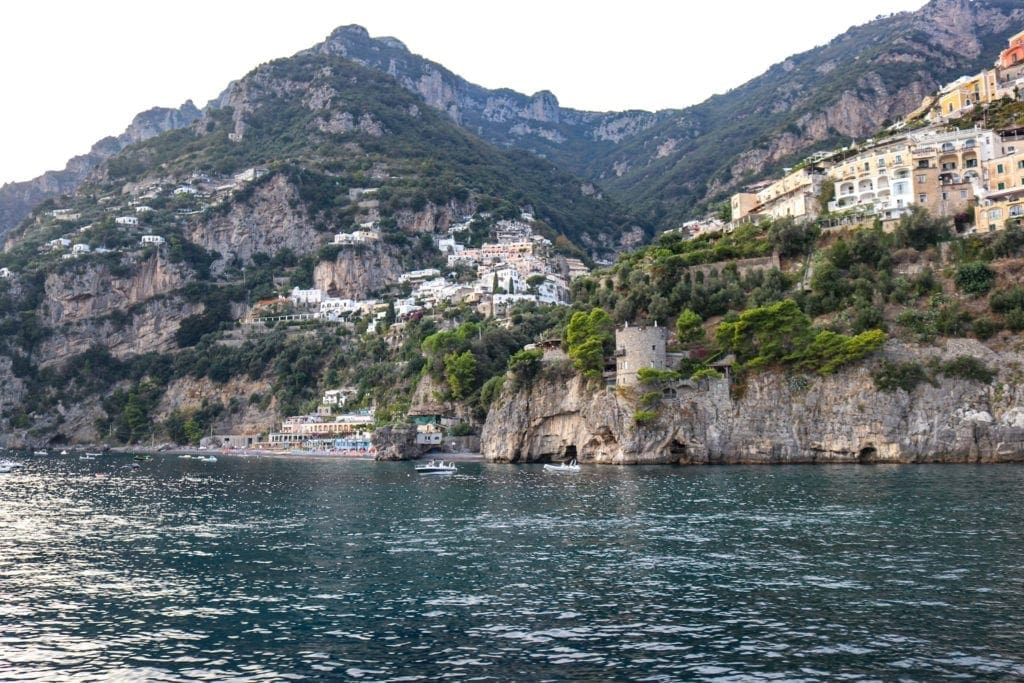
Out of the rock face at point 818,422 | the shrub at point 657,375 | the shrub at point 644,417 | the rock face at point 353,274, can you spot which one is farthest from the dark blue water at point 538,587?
the rock face at point 353,274

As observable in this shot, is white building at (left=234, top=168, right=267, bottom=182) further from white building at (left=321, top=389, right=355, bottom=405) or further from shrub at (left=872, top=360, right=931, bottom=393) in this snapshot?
shrub at (left=872, top=360, right=931, bottom=393)

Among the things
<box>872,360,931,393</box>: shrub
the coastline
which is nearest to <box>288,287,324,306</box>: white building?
the coastline

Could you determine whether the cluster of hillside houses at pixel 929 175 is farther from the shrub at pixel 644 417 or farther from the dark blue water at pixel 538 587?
the dark blue water at pixel 538 587

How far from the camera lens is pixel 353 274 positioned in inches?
5822

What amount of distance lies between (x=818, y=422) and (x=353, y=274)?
102 meters

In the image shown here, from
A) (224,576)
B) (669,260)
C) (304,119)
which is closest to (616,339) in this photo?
(669,260)

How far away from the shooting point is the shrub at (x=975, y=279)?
6009 centimetres

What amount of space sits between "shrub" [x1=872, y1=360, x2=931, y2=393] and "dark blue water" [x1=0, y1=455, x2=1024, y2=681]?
45.7 ft

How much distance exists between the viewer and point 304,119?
198 m

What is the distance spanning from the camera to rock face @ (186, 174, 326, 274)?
156 m

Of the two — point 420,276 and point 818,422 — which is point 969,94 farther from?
point 420,276

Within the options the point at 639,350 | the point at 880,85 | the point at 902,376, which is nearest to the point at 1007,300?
the point at 902,376

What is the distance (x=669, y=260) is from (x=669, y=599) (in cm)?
5675

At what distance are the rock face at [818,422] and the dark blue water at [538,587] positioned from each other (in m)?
12.4
